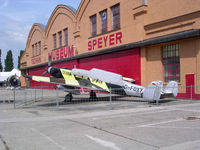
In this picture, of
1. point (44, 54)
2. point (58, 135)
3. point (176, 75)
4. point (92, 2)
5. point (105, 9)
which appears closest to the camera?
point (58, 135)

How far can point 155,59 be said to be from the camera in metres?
19.4

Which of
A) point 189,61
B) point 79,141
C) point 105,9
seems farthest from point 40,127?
point 105,9

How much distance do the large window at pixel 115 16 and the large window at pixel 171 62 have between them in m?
6.82

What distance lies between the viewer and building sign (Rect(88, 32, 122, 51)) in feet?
76.8

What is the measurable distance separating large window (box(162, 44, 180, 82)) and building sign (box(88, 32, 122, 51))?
5.84 m

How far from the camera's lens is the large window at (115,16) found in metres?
23.6

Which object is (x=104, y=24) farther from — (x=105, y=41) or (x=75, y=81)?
(x=75, y=81)

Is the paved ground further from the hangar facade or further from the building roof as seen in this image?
the hangar facade

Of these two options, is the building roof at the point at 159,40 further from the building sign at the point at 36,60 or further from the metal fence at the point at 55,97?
the building sign at the point at 36,60

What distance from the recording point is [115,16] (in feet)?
78.9

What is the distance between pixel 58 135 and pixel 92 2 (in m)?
22.7

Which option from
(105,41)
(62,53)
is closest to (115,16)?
(105,41)

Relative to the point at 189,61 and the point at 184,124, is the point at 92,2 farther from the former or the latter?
the point at 184,124

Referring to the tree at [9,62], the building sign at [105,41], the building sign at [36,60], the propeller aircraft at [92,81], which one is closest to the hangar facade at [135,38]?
the building sign at [105,41]
